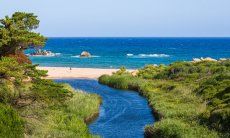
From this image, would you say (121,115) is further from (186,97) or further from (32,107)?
(32,107)

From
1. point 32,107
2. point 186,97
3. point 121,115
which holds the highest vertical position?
point 32,107

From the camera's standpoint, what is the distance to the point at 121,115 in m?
49.2

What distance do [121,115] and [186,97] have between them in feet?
24.4

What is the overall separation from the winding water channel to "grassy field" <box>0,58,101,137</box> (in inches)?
164

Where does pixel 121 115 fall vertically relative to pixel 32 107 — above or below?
below

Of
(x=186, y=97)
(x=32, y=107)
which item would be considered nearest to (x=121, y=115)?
(x=186, y=97)

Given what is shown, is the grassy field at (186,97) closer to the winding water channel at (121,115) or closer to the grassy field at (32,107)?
the winding water channel at (121,115)

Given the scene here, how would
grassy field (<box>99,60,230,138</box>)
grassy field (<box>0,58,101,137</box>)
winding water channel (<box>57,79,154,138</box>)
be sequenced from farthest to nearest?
winding water channel (<box>57,79,154,138</box>) → grassy field (<box>99,60,230,138</box>) → grassy field (<box>0,58,101,137</box>)

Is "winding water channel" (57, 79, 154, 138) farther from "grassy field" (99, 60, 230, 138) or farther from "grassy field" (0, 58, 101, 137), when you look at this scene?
"grassy field" (0, 58, 101, 137)

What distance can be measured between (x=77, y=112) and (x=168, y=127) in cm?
1133

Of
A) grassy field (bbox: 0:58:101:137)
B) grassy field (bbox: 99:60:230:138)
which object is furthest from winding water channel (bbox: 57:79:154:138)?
grassy field (bbox: 0:58:101:137)

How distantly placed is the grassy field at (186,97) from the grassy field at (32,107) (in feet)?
23.1

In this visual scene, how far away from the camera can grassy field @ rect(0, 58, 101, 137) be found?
27453 mm

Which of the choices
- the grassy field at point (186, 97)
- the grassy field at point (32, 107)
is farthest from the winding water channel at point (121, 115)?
the grassy field at point (32, 107)
